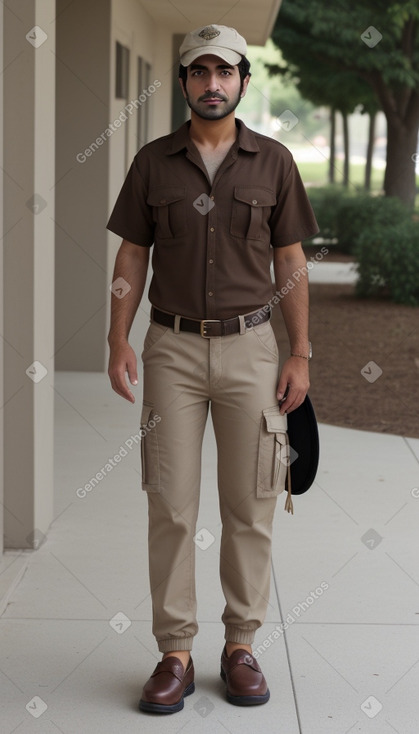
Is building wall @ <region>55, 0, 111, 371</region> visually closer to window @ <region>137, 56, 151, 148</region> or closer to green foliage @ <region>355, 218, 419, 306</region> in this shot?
window @ <region>137, 56, 151, 148</region>

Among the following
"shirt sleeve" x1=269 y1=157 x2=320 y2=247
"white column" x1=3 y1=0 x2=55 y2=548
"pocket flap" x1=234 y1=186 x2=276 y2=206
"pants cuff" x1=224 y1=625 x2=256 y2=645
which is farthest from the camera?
"white column" x1=3 y1=0 x2=55 y2=548

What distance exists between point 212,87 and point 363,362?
26.4 feet

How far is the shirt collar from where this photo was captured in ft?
11.7

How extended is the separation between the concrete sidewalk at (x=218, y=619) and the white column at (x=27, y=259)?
1.13ft

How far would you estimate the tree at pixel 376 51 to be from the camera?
55.7 feet

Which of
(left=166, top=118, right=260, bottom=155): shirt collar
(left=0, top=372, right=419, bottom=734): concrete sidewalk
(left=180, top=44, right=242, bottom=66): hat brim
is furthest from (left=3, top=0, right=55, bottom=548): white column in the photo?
(left=180, top=44, right=242, bottom=66): hat brim

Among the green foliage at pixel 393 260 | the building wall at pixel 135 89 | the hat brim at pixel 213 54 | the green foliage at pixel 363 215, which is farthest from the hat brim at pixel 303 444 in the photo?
the green foliage at pixel 363 215

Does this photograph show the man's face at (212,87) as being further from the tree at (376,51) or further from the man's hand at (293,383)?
the tree at (376,51)

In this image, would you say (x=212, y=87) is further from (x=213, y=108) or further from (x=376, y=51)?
(x=376, y=51)

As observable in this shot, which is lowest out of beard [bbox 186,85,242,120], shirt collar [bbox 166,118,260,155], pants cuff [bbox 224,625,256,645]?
pants cuff [bbox 224,625,256,645]

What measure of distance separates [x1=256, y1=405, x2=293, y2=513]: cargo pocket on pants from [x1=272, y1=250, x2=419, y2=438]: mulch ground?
14.8ft

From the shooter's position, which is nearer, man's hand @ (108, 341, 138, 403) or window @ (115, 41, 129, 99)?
man's hand @ (108, 341, 138, 403)

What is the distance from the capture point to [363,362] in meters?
11.3

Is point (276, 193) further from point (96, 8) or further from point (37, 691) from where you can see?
point (96, 8)
